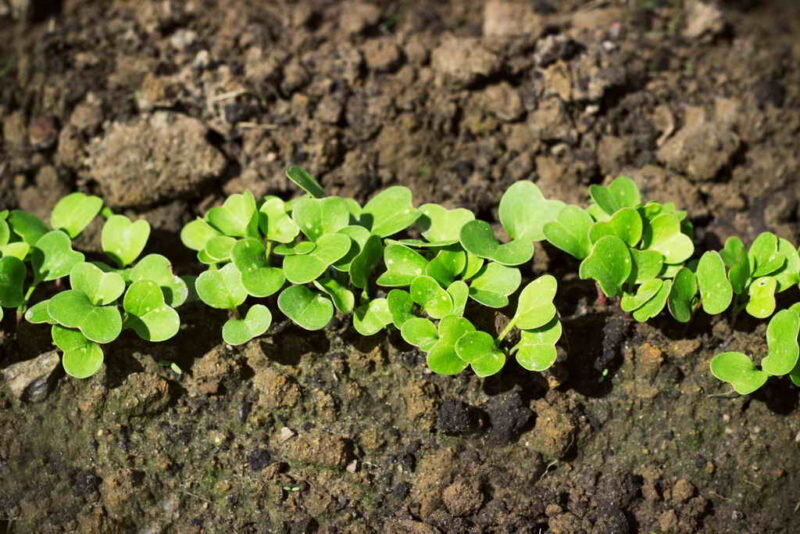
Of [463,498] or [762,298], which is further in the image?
[762,298]

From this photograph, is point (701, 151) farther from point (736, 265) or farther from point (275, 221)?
point (275, 221)

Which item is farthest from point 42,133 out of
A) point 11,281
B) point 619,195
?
point 619,195

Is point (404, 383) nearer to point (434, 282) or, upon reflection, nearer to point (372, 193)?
point (434, 282)

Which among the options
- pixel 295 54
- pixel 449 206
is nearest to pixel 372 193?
pixel 449 206

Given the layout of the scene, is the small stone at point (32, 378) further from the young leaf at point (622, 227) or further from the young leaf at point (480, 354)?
the young leaf at point (622, 227)

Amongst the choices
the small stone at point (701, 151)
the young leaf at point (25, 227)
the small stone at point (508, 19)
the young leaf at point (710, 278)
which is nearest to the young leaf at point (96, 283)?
the young leaf at point (25, 227)
